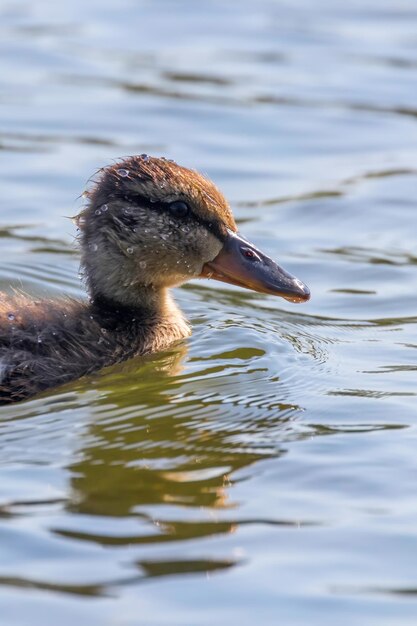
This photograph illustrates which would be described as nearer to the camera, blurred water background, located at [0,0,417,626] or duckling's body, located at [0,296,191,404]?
blurred water background, located at [0,0,417,626]

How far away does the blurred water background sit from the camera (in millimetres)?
5781

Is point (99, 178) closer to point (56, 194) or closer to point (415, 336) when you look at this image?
point (415, 336)

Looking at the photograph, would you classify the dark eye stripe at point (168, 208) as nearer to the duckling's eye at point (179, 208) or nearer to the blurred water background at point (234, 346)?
the duckling's eye at point (179, 208)

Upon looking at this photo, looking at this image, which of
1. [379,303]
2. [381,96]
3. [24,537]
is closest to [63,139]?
[381,96]

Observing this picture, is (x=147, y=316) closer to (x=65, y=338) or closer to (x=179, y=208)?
(x=179, y=208)

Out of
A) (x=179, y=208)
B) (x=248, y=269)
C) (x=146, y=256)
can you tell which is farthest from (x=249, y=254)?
(x=146, y=256)

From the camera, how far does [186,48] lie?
52.6 feet

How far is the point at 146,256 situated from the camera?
28.2 ft

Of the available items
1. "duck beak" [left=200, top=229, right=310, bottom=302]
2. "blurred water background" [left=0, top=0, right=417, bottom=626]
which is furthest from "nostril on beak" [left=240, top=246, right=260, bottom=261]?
"blurred water background" [left=0, top=0, right=417, bottom=626]

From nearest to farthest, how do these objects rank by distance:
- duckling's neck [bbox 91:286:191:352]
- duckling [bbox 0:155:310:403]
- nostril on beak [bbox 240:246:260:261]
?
duckling [bbox 0:155:310:403]
duckling's neck [bbox 91:286:191:352]
nostril on beak [bbox 240:246:260:261]

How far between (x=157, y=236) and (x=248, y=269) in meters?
0.57

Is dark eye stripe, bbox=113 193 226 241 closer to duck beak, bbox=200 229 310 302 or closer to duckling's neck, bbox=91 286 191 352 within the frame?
duck beak, bbox=200 229 310 302

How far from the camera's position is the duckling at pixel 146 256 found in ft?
27.7

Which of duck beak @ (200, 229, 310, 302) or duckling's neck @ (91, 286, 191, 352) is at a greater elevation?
duck beak @ (200, 229, 310, 302)
